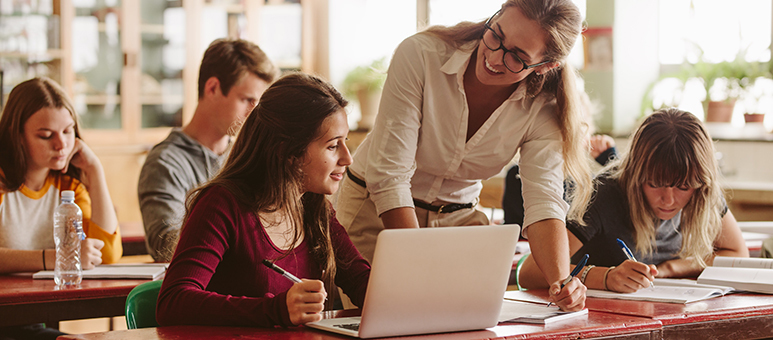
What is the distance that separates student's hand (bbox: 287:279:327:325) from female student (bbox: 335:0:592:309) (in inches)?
18.6

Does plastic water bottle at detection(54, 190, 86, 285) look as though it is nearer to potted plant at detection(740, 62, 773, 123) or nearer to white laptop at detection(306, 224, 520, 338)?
white laptop at detection(306, 224, 520, 338)

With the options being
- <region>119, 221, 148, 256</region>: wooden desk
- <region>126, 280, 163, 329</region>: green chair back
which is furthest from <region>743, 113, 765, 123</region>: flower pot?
<region>126, 280, 163, 329</region>: green chair back

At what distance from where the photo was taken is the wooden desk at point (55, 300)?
1.63m

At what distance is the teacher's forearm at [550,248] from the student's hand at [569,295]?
0.13 m

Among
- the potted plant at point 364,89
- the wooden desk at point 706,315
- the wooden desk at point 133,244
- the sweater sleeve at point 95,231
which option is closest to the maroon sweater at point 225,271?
the wooden desk at point 706,315

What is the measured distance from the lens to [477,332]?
126 cm

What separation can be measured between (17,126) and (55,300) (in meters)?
0.65

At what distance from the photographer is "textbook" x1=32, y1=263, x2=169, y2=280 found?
1.88m

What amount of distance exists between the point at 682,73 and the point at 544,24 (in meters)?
3.20

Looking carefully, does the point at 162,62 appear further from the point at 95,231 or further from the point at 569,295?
the point at 569,295

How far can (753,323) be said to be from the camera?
1510 millimetres

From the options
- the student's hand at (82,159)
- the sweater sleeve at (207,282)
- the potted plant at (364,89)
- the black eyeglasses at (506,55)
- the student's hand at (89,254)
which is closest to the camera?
the sweater sleeve at (207,282)

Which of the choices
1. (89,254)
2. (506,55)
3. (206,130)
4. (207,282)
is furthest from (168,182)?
(506,55)

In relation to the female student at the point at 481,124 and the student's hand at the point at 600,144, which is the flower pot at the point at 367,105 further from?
the female student at the point at 481,124
